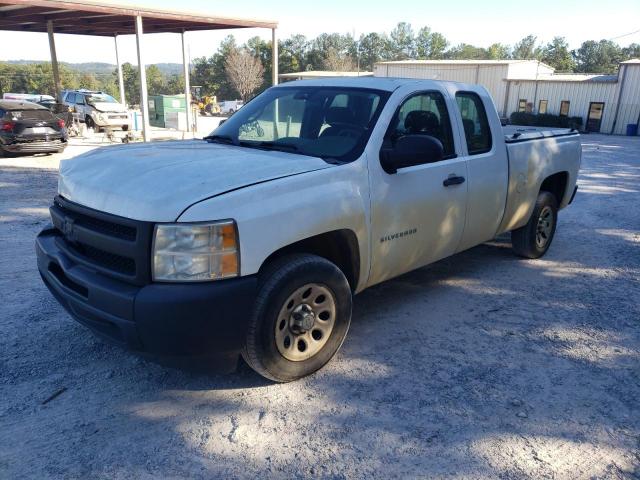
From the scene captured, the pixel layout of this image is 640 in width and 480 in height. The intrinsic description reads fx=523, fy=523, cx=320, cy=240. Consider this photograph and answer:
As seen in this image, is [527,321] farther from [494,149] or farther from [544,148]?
[544,148]

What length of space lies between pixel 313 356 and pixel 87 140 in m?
18.6

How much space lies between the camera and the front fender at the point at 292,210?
2.79 m

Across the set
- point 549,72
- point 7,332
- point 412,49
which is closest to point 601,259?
point 7,332

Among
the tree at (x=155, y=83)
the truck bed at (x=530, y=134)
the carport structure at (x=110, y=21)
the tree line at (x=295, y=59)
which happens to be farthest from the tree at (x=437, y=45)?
the truck bed at (x=530, y=134)

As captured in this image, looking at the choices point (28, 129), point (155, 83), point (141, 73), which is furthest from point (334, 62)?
point (28, 129)

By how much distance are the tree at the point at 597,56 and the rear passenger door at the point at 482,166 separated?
347 ft

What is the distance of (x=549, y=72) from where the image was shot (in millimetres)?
43438

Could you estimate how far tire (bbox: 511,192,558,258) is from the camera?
5.73 metres

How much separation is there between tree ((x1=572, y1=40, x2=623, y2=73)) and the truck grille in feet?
357

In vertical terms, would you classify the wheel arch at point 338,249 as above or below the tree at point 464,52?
below

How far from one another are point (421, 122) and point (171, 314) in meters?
2.55

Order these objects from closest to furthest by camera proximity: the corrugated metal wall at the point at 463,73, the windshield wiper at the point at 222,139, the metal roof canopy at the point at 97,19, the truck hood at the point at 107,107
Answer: the windshield wiper at the point at 222,139, the metal roof canopy at the point at 97,19, the truck hood at the point at 107,107, the corrugated metal wall at the point at 463,73

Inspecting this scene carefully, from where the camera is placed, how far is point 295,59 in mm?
67438

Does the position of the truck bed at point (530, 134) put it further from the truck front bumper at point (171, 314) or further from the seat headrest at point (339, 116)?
the truck front bumper at point (171, 314)
